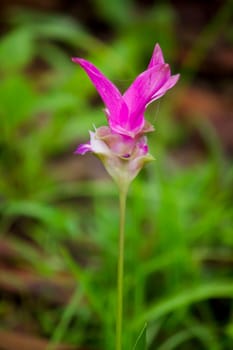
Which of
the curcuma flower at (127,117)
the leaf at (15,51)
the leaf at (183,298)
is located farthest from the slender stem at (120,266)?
the leaf at (15,51)

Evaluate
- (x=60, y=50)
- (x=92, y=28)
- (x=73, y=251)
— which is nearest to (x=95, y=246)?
(x=73, y=251)

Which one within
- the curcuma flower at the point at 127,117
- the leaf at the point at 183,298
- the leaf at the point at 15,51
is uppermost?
the leaf at the point at 15,51

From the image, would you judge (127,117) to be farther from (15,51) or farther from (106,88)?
(15,51)

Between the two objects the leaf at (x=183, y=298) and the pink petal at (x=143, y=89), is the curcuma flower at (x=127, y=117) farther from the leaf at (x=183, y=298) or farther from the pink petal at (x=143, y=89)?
the leaf at (x=183, y=298)

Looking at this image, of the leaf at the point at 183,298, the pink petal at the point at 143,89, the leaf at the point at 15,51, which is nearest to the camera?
the pink petal at the point at 143,89

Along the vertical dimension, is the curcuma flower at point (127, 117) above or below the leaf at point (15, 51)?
below

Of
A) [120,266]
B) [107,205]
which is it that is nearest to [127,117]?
[120,266]

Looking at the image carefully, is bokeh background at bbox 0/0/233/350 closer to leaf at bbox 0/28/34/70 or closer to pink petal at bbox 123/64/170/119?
leaf at bbox 0/28/34/70
